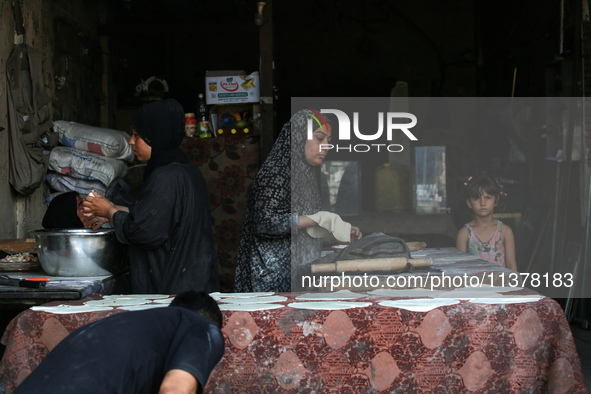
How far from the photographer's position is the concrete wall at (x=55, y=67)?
407 cm

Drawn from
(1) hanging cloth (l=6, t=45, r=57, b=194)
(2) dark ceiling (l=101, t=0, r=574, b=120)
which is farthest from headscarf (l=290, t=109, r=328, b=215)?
(2) dark ceiling (l=101, t=0, r=574, b=120)

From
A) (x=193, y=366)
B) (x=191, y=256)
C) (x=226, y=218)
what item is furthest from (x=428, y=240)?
(x=193, y=366)

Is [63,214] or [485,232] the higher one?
[63,214]

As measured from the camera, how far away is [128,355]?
1486 mm

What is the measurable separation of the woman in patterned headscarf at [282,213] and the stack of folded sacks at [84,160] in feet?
5.73

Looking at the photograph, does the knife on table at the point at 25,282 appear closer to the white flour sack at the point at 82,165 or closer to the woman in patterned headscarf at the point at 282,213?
the woman in patterned headscarf at the point at 282,213

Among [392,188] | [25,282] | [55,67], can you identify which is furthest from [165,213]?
[392,188]

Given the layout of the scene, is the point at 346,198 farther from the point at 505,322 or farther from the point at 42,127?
the point at 505,322

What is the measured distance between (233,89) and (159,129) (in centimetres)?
182

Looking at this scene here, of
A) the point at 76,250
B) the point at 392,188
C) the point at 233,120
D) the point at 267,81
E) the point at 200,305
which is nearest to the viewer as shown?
the point at 200,305

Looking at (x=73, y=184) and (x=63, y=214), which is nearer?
(x=63, y=214)

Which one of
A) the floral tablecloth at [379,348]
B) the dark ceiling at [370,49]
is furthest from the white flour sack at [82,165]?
the dark ceiling at [370,49]

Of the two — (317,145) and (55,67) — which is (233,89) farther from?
(317,145)

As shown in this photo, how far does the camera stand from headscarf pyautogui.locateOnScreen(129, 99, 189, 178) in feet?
9.02
